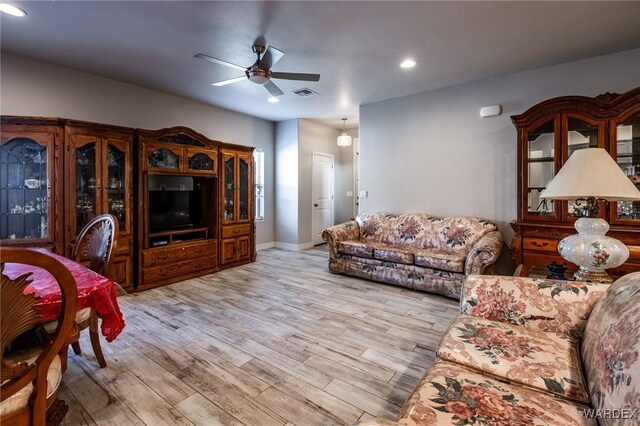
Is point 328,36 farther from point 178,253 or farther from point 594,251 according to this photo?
point 178,253

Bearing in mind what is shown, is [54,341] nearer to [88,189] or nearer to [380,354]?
[380,354]

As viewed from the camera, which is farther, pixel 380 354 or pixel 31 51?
pixel 31 51

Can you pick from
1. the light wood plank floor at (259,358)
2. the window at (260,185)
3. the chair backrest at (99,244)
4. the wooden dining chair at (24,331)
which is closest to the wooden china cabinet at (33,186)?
the light wood plank floor at (259,358)

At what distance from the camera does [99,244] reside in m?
2.17

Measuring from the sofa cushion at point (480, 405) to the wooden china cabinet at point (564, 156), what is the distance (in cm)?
253

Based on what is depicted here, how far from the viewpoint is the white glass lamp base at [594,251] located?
1.73 meters

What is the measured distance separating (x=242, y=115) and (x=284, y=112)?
2.68 feet

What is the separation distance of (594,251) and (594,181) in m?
0.40

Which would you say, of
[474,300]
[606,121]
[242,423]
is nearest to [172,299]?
[242,423]

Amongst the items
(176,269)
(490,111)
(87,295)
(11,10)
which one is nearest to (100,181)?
(176,269)

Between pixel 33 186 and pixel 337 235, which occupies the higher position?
pixel 33 186

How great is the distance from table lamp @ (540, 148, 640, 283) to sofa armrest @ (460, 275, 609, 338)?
22 cm

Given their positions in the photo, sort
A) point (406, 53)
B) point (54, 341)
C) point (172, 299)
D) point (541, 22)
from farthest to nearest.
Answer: point (172, 299)
point (406, 53)
point (541, 22)
point (54, 341)

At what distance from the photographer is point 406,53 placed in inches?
124
